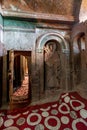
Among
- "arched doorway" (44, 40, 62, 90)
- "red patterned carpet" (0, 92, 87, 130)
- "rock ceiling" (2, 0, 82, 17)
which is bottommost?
"red patterned carpet" (0, 92, 87, 130)

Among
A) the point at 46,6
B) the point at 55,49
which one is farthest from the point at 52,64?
the point at 46,6

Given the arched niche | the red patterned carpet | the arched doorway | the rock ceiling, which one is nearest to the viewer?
the red patterned carpet

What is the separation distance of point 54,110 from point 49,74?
3.97 m

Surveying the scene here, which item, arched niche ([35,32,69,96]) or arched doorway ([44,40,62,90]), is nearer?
arched niche ([35,32,69,96])

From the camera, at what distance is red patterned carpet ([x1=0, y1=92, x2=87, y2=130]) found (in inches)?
141

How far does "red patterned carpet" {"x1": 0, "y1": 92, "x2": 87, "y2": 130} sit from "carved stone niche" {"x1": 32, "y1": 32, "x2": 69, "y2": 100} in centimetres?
348

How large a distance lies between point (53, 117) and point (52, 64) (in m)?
4.43

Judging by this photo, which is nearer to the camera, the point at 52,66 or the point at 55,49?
the point at 52,66

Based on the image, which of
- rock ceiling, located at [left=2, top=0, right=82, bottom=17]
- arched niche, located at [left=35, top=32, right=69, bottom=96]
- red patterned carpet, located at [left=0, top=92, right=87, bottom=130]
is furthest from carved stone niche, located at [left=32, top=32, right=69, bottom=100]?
red patterned carpet, located at [left=0, top=92, right=87, bottom=130]

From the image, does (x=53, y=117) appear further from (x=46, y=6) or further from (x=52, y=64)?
(x=46, y=6)

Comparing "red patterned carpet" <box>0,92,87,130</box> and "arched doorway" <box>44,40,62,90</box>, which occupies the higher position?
"arched doorway" <box>44,40,62,90</box>

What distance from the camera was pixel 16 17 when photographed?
7.25 metres

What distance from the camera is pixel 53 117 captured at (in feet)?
12.7

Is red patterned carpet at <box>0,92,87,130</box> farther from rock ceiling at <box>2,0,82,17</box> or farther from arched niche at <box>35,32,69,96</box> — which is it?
rock ceiling at <box>2,0,82,17</box>
